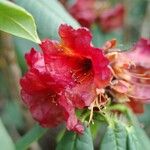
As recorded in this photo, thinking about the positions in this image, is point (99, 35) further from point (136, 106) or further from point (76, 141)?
point (76, 141)

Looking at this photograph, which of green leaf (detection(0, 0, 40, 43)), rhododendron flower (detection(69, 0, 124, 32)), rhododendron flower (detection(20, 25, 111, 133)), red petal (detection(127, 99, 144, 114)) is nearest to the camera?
green leaf (detection(0, 0, 40, 43))

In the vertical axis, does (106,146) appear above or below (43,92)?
Answer: below

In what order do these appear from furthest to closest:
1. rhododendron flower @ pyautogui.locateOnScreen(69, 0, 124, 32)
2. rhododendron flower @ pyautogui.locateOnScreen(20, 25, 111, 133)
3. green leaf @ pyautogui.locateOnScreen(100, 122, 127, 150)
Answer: rhododendron flower @ pyautogui.locateOnScreen(69, 0, 124, 32) < green leaf @ pyautogui.locateOnScreen(100, 122, 127, 150) < rhododendron flower @ pyautogui.locateOnScreen(20, 25, 111, 133)

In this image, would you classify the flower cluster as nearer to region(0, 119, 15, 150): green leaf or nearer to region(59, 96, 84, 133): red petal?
region(59, 96, 84, 133): red petal

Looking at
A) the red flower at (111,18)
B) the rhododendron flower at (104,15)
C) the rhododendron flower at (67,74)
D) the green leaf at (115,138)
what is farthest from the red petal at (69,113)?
the red flower at (111,18)

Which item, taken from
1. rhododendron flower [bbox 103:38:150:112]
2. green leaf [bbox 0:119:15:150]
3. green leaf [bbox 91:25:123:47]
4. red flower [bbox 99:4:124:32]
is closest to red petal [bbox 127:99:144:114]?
rhododendron flower [bbox 103:38:150:112]

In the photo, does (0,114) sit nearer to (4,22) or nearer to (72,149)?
(72,149)

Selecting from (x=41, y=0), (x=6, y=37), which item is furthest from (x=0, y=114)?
(x=41, y=0)

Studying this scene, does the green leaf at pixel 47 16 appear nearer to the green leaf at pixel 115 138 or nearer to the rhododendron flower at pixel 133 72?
the rhododendron flower at pixel 133 72
